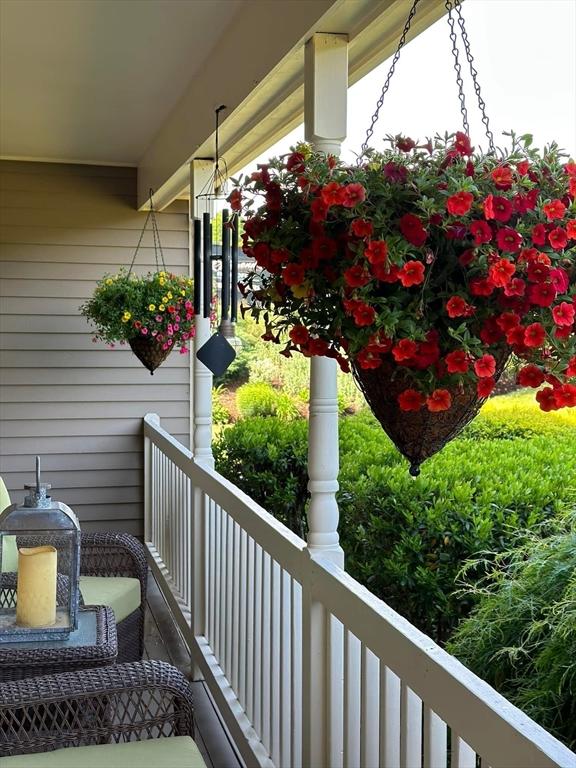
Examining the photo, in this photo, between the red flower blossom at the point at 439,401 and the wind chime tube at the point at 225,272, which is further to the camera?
the wind chime tube at the point at 225,272

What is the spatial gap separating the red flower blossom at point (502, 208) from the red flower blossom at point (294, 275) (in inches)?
13.8

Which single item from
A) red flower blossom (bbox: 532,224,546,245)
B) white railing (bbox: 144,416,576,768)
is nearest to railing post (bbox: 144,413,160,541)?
white railing (bbox: 144,416,576,768)

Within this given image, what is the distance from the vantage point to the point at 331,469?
242 cm

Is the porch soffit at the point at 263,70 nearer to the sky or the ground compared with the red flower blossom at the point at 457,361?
nearer to the sky

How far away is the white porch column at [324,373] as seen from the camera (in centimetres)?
236

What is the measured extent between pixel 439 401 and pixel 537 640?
1262 millimetres

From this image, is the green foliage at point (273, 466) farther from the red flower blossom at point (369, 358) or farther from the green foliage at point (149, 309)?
the red flower blossom at point (369, 358)

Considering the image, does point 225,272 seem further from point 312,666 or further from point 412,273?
point 412,273

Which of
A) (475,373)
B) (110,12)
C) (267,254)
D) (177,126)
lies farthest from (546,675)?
(177,126)

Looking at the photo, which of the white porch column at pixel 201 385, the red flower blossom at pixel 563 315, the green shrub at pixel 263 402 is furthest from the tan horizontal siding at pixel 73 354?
the red flower blossom at pixel 563 315

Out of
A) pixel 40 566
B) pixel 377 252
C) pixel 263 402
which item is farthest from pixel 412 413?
pixel 263 402

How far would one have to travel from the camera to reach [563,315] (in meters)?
1.34

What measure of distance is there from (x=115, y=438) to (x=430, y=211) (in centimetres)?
→ 540

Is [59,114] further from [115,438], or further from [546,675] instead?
[546,675]
